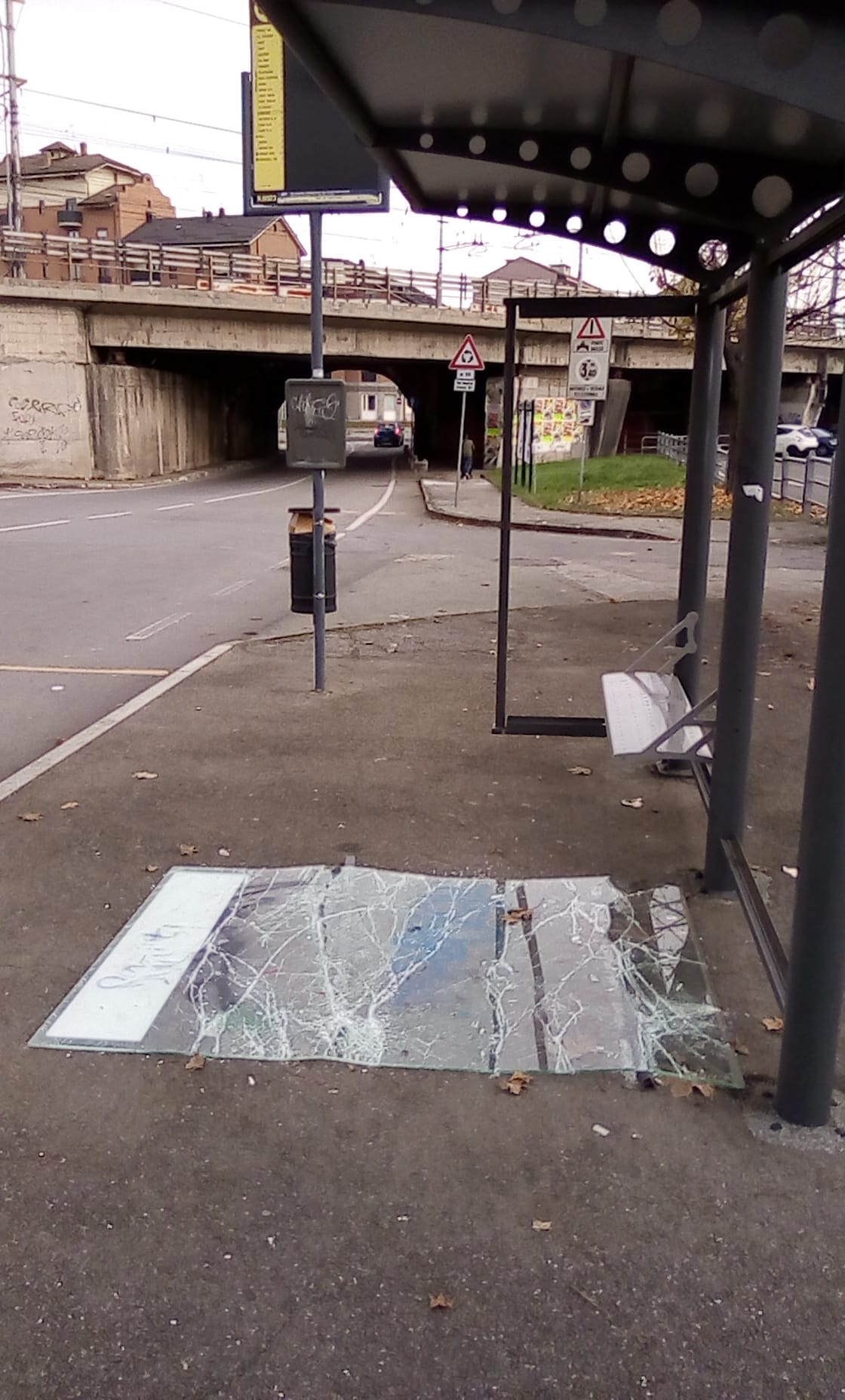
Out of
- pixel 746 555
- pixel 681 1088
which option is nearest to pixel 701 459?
pixel 746 555

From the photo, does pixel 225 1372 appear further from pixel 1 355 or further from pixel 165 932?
pixel 1 355

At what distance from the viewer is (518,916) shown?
4258 mm

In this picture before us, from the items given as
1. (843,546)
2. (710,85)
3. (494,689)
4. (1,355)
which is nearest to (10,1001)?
(843,546)

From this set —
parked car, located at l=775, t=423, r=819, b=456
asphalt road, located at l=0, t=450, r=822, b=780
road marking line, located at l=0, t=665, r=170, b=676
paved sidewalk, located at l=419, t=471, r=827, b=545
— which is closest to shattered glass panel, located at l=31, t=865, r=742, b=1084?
asphalt road, located at l=0, t=450, r=822, b=780

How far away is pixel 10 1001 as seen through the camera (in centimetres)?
364

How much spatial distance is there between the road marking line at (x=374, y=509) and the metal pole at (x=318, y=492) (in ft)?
40.5

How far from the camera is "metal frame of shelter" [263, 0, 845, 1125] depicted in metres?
2.42

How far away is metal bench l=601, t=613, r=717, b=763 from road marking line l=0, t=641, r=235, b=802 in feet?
9.63

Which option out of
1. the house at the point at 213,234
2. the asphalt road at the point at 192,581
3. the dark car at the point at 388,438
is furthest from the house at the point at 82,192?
the asphalt road at the point at 192,581

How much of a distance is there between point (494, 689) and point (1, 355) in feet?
88.7

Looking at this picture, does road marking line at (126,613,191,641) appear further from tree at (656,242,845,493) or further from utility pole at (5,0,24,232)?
utility pole at (5,0,24,232)

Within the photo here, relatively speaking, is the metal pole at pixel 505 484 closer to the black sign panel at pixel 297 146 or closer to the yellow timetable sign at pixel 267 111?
the black sign panel at pixel 297 146

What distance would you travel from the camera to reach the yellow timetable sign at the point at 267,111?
6.48 m

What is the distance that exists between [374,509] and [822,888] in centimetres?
2326
